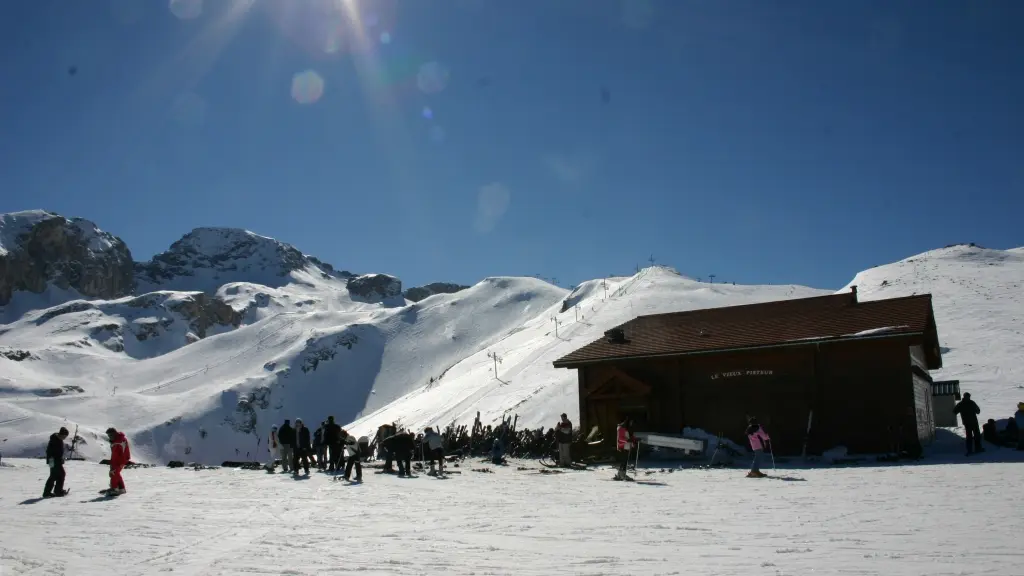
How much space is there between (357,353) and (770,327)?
315 ft

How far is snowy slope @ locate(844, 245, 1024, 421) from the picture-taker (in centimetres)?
3144

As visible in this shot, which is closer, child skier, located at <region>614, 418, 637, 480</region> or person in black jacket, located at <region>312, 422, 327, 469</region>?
child skier, located at <region>614, 418, 637, 480</region>

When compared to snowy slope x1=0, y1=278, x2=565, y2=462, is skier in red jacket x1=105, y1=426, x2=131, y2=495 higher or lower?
lower

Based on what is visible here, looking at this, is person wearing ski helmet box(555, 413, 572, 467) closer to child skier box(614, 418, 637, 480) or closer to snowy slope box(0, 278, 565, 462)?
child skier box(614, 418, 637, 480)

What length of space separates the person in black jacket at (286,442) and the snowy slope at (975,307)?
2507cm

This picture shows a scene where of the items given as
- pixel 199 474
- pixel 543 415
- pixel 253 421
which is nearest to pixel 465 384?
pixel 543 415

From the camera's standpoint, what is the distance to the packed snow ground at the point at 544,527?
26.5ft

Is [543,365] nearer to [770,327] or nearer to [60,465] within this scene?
[770,327]

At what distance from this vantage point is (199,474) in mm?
23062

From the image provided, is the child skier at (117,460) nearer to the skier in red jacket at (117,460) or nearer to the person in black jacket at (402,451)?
the skier in red jacket at (117,460)

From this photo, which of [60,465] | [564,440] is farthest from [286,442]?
[564,440]

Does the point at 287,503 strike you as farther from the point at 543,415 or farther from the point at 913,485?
the point at 543,415

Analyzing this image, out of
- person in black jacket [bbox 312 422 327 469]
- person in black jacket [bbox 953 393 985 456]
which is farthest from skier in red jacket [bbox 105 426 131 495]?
person in black jacket [bbox 953 393 985 456]

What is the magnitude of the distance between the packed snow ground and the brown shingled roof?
6.38 metres
